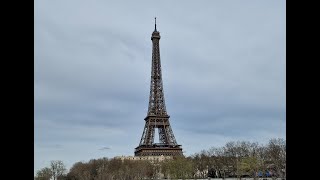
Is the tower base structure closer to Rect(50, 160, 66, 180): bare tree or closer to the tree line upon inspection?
the tree line

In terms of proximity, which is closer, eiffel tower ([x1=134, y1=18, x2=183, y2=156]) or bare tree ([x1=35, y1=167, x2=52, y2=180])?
bare tree ([x1=35, y1=167, x2=52, y2=180])

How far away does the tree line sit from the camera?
137 ft

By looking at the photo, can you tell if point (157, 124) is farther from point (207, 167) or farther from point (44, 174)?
point (44, 174)

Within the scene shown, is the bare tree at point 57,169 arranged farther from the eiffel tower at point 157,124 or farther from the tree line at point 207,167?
the eiffel tower at point 157,124

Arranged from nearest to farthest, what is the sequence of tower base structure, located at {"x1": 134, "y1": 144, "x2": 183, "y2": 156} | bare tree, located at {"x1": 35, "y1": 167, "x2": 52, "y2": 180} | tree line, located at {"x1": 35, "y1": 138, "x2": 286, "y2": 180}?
tree line, located at {"x1": 35, "y1": 138, "x2": 286, "y2": 180} → bare tree, located at {"x1": 35, "y1": 167, "x2": 52, "y2": 180} → tower base structure, located at {"x1": 134, "y1": 144, "x2": 183, "y2": 156}

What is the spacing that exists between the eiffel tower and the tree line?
97.5 inches

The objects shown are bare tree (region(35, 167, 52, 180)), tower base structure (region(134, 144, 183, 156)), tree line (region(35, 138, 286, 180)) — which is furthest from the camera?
tower base structure (region(134, 144, 183, 156))

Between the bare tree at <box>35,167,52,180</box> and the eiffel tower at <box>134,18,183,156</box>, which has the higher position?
the eiffel tower at <box>134,18,183,156</box>

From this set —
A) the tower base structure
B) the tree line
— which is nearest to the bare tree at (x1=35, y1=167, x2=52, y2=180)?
the tree line

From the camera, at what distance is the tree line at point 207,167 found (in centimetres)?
4172
